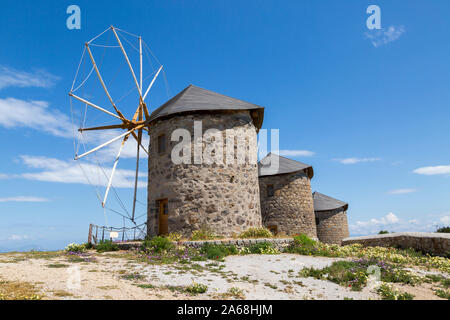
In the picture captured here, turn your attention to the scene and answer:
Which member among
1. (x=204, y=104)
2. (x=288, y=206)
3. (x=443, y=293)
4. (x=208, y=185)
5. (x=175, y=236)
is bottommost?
(x=443, y=293)

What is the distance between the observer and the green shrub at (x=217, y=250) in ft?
32.4

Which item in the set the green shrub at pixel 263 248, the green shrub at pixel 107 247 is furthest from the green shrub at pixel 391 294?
the green shrub at pixel 107 247

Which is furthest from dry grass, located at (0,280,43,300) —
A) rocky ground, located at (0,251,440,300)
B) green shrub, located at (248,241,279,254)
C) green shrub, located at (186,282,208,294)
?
green shrub, located at (248,241,279,254)

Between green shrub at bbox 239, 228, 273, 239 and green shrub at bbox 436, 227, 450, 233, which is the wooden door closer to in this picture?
green shrub at bbox 239, 228, 273, 239

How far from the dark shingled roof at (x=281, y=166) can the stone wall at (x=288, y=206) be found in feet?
1.18

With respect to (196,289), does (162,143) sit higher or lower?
higher

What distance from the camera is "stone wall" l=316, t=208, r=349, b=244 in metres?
26.0

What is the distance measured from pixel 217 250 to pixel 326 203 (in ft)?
64.5

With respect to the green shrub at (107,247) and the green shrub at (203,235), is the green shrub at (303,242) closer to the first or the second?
the green shrub at (203,235)

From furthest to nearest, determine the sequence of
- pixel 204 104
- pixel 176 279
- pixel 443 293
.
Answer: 1. pixel 204 104
2. pixel 176 279
3. pixel 443 293

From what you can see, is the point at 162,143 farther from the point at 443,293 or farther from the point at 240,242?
the point at 443,293

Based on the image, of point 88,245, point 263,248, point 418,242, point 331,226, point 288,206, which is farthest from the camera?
point 331,226

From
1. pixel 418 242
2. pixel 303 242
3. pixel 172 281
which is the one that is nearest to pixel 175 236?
pixel 303 242

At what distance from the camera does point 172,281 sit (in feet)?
22.7
